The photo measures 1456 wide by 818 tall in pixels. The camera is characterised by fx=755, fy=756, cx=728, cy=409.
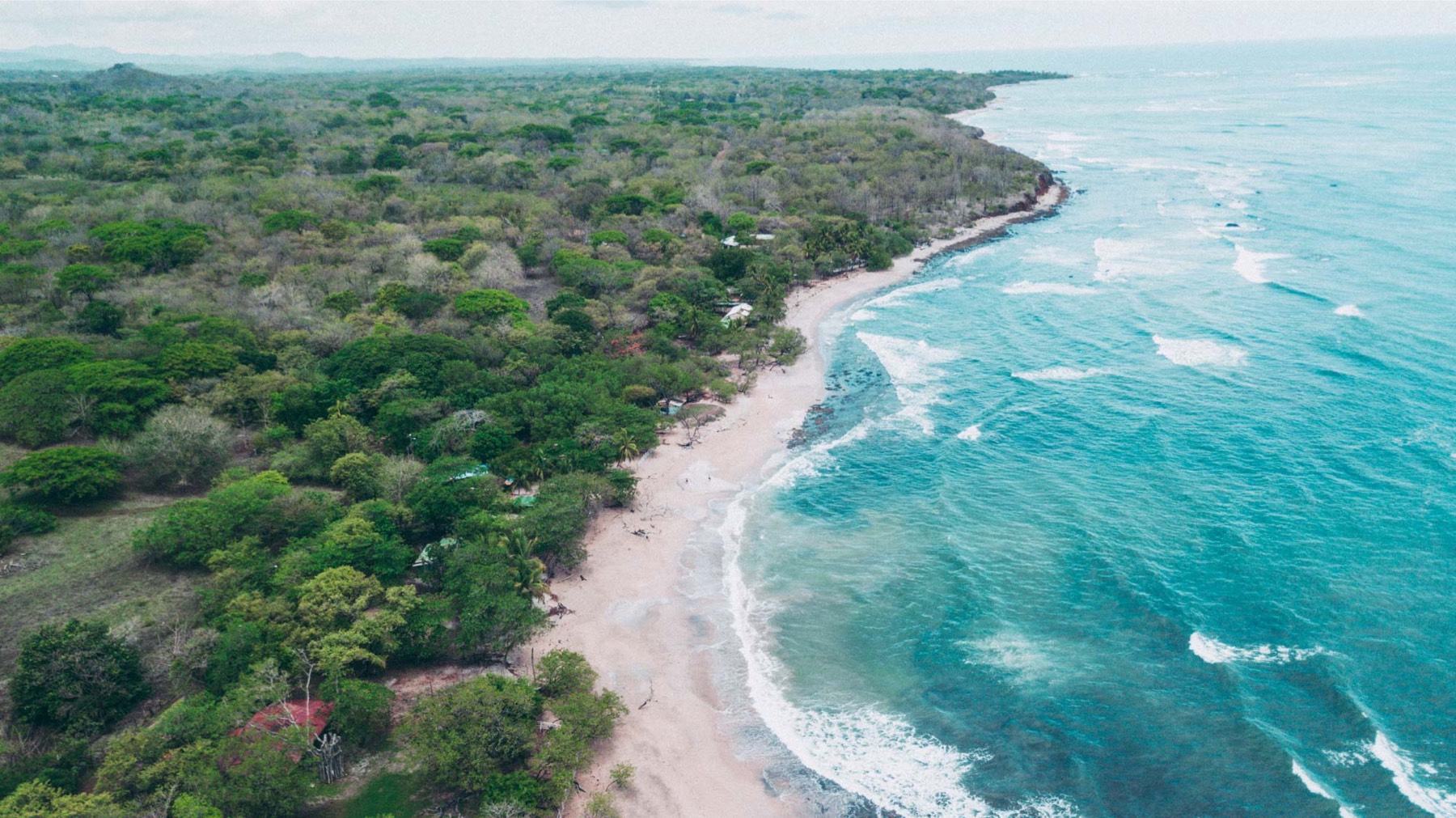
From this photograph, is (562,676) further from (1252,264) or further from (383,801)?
(1252,264)

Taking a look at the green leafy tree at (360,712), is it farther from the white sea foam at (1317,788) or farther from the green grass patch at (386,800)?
the white sea foam at (1317,788)

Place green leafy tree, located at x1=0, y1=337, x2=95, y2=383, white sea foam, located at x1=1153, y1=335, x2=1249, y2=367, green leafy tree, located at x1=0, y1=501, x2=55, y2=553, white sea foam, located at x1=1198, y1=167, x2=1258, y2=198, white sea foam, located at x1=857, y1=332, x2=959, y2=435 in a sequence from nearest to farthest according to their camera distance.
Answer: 1. green leafy tree, located at x1=0, y1=501, x2=55, y2=553
2. green leafy tree, located at x1=0, y1=337, x2=95, y2=383
3. white sea foam, located at x1=857, y1=332, x2=959, y2=435
4. white sea foam, located at x1=1153, y1=335, x2=1249, y2=367
5. white sea foam, located at x1=1198, y1=167, x2=1258, y2=198

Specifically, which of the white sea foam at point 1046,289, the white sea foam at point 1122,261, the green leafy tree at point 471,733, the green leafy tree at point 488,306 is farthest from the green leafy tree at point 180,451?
the white sea foam at point 1122,261

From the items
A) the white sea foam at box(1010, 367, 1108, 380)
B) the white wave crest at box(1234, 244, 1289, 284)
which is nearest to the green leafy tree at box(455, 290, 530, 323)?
the white sea foam at box(1010, 367, 1108, 380)

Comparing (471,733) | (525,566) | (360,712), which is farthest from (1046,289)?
(360,712)

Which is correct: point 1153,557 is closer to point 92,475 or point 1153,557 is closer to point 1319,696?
point 1319,696

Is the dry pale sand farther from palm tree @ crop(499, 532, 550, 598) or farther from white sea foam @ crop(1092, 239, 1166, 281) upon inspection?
white sea foam @ crop(1092, 239, 1166, 281)

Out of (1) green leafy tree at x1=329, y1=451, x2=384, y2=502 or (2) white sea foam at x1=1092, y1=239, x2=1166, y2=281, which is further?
(2) white sea foam at x1=1092, y1=239, x2=1166, y2=281
